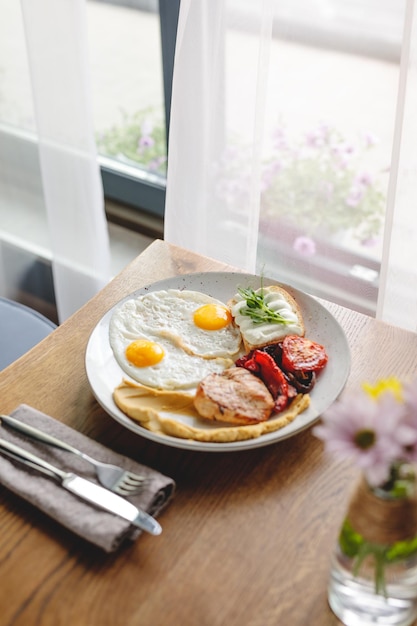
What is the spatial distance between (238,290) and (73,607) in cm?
63

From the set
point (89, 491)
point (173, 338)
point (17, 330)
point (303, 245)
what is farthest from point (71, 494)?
point (303, 245)

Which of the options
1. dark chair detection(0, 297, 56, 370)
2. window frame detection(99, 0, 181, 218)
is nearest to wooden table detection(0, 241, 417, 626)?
dark chair detection(0, 297, 56, 370)

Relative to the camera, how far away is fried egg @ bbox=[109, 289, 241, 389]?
46.7 inches

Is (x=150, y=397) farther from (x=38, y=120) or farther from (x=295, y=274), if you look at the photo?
(x=38, y=120)

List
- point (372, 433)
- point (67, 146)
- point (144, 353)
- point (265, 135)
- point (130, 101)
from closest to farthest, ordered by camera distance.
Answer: point (372, 433) → point (144, 353) → point (265, 135) → point (67, 146) → point (130, 101)

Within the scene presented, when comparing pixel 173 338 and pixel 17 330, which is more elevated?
pixel 173 338

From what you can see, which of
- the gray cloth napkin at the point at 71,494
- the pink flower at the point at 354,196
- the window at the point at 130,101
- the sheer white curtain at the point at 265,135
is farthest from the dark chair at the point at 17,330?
the window at the point at 130,101

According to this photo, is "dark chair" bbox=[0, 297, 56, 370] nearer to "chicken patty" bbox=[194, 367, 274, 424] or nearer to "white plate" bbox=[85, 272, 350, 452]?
"white plate" bbox=[85, 272, 350, 452]

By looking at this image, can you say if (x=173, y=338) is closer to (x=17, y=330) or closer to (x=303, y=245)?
(x=17, y=330)

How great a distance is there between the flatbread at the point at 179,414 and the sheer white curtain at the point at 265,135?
25.9 inches

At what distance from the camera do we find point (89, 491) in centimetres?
101

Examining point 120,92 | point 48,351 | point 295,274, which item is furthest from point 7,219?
point 48,351

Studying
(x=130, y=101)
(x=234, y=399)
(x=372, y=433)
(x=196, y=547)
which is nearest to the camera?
(x=372, y=433)

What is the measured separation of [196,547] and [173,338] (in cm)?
38
